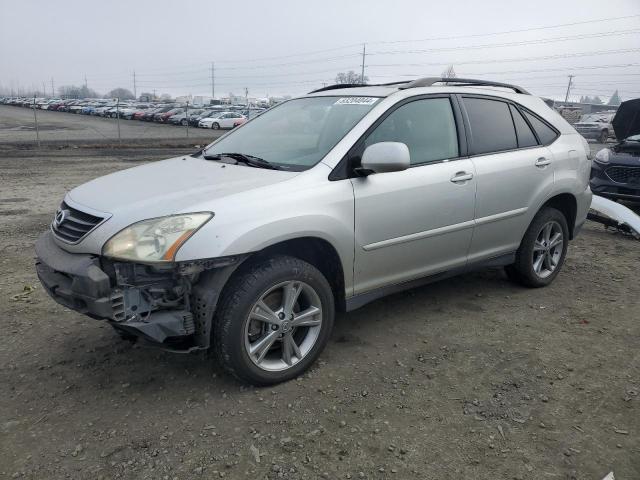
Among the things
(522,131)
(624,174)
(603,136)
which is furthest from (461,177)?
(603,136)

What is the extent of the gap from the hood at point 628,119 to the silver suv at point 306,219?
665cm

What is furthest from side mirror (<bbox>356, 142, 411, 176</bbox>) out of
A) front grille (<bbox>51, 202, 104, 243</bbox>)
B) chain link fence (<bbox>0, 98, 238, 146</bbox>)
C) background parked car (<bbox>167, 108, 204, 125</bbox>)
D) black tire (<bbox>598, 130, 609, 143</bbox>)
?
background parked car (<bbox>167, 108, 204, 125</bbox>)

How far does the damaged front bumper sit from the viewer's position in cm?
271

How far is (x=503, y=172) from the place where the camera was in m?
4.23

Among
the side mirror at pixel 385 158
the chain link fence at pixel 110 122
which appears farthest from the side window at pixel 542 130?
the chain link fence at pixel 110 122

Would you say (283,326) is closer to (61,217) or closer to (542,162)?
(61,217)

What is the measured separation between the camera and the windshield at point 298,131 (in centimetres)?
353

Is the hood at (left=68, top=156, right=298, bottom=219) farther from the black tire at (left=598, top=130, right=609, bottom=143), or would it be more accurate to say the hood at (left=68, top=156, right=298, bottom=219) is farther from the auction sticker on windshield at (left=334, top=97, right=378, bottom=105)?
the black tire at (left=598, top=130, right=609, bottom=143)

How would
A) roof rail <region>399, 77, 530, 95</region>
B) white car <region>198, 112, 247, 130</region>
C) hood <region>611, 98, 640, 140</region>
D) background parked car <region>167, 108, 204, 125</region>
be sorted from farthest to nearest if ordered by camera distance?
1. background parked car <region>167, 108, 204, 125</region>
2. white car <region>198, 112, 247, 130</region>
3. hood <region>611, 98, 640, 140</region>
4. roof rail <region>399, 77, 530, 95</region>

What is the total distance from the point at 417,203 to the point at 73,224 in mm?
2194

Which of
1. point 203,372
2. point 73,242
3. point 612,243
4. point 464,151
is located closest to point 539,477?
point 203,372

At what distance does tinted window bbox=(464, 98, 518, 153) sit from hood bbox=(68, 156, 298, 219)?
174 cm

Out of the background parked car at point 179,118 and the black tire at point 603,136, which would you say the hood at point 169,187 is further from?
the background parked car at point 179,118

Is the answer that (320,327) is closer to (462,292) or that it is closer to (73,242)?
(73,242)
